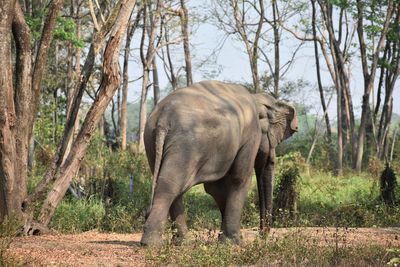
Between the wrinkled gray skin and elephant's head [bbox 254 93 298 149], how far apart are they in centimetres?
22

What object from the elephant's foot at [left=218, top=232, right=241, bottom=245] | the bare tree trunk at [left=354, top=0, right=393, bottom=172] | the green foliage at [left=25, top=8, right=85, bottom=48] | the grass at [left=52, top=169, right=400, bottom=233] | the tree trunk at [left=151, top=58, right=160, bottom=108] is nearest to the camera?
the elephant's foot at [left=218, top=232, right=241, bottom=245]

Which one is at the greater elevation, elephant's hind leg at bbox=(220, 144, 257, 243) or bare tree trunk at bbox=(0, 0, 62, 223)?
bare tree trunk at bbox=(0, 0, 62, 223)

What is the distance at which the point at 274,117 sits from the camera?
1066cm

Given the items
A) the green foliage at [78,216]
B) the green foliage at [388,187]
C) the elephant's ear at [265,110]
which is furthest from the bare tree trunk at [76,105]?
the green foliage at [388,187]

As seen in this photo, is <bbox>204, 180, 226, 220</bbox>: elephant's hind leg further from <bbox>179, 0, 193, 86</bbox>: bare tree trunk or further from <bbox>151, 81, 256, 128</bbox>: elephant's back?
<bbox>179, 0, 193, 86</bbox>: bare tree trunk

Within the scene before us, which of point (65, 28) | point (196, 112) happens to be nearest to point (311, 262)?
point (196, 112)

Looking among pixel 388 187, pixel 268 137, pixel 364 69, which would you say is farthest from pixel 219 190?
pixel 364 69

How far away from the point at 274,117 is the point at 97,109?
2547 mm

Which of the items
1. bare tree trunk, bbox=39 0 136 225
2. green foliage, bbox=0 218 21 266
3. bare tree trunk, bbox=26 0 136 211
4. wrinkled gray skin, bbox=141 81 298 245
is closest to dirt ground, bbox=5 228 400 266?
green foliage, bbox=0 218 21 266

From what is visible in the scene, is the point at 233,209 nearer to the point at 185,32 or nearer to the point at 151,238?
the point at 151,238

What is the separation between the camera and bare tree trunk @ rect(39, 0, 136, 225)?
11.4 metres

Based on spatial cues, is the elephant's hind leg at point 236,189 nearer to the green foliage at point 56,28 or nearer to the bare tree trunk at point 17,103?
the bare tree trunk at point 17,103

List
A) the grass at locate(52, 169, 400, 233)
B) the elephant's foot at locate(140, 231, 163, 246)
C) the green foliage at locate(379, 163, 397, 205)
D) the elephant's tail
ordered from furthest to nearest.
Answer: the green foliage at locate(379, 163, 397, 205)
the grass at locate(52, 169, 400, 233)
the elephant's tail
the elephant's foot at locate(140, 231, 163, 246)

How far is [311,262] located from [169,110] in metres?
2.35
